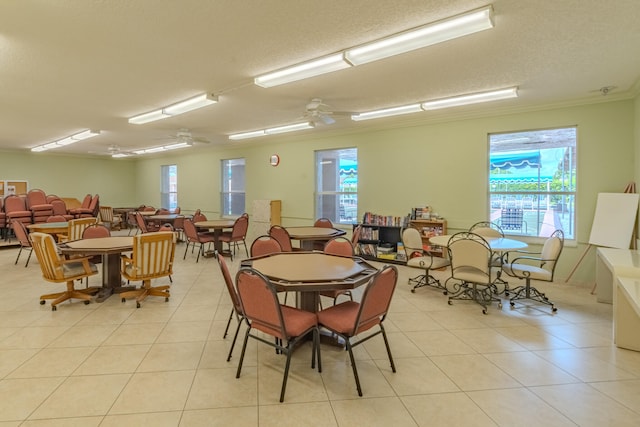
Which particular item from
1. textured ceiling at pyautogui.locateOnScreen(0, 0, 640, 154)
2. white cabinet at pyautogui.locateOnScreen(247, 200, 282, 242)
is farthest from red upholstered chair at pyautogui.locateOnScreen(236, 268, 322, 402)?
white cabinet at pyautogui.locateOnScreen(247, 200, 282, 242)

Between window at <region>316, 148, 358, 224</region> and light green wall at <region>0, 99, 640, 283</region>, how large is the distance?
22 cm

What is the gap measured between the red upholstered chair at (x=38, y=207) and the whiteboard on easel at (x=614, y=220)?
12015mm

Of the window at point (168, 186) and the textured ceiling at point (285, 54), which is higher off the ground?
the textured ceiling at point (285, 54)

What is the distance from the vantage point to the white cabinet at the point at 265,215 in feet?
27.1

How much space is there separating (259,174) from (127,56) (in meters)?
5.63

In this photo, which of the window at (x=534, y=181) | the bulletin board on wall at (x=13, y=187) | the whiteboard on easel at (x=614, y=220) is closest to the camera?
the whiteboard on easel at (x=614, y=220)

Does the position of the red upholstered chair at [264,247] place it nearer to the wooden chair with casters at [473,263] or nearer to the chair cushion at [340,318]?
the chair cushion at [340,318]

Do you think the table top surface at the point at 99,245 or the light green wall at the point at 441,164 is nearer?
the table top surface at the point at 99,245

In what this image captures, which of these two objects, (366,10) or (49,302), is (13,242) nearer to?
(49,302)

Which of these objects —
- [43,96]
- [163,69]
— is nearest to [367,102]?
[163,69]

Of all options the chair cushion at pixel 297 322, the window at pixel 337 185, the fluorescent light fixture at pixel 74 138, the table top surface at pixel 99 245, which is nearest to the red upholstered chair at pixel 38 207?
the fluorescent light fixture at pixel 74 138

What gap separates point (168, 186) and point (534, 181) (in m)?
11.5

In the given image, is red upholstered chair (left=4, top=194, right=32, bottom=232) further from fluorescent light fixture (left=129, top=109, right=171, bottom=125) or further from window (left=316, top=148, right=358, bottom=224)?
window (left=316, top=148, right=358, bottom=224)

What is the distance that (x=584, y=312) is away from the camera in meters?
3.75
